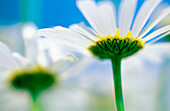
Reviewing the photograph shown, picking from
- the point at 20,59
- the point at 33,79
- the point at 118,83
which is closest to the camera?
Answer: the point at 118,83

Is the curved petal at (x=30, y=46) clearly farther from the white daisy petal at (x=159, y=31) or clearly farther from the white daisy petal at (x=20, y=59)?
the white daisy petal at (x=159, y=31)

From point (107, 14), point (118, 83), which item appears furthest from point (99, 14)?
point (118, 83)

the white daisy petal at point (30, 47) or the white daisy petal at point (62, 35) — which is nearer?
the white daisy petal at point (62, 35)

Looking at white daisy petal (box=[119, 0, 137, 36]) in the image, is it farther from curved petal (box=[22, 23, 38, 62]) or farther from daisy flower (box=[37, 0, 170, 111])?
curved petal (box=[22, 23, 38, 62])

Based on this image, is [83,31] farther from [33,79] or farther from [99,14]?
[33,79]

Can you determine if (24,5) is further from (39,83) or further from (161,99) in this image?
(161,99)

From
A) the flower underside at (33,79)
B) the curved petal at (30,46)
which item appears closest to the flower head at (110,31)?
the curved petal at (30,46)

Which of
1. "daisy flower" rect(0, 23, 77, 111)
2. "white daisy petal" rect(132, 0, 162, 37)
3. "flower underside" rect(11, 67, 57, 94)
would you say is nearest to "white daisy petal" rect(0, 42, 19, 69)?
"daisy flower" rect(0, 23, 77, 111)
